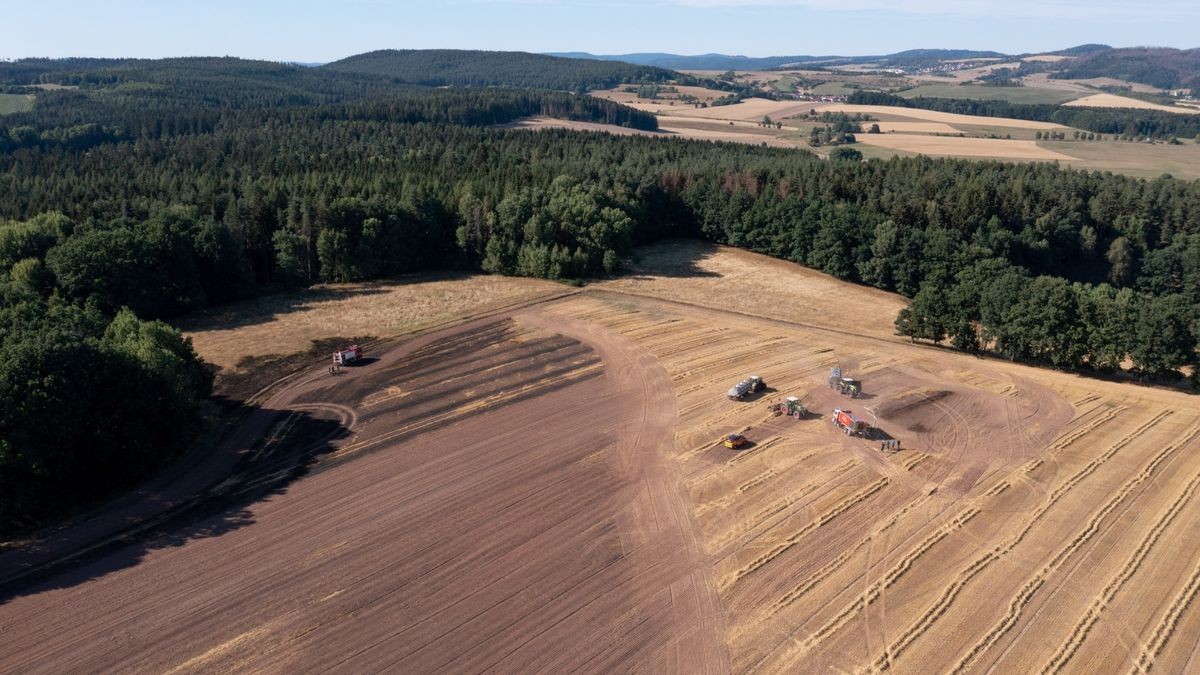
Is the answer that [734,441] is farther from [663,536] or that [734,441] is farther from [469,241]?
[469,241]

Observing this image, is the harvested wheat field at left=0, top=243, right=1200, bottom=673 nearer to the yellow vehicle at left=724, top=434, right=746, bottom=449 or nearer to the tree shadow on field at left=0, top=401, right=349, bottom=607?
the tree shadow on field at left=0, top=401, right=349, bottom=607

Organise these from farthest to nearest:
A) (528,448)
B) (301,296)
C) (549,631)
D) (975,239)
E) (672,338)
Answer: (975,239), (301,296), (672,338), (528,448), (549,631)

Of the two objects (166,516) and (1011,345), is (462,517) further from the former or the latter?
(1011,345)

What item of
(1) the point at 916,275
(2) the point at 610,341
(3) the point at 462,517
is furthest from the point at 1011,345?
(3) the point at 462,517

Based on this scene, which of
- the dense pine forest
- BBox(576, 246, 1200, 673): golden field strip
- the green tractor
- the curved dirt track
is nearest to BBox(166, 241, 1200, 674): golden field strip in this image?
BBox(576, 246, 1200, 673): golden field strip

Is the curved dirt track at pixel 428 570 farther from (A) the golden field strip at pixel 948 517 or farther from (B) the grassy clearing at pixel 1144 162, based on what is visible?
(B) the grassy clearing at pixel 1144 162

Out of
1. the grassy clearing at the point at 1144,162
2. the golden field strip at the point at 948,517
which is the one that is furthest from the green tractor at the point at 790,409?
the grassy clearing at the point at 1144,162

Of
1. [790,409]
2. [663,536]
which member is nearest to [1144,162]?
[790,409]
